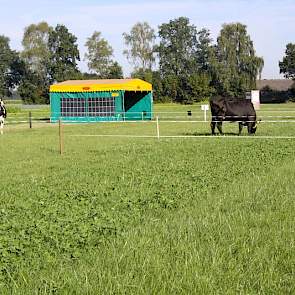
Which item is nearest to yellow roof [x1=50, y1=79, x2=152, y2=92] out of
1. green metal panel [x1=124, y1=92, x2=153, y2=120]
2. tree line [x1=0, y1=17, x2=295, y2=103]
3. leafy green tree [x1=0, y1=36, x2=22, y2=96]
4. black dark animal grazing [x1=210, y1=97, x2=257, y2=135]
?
green metal panel [x1=124, y1=92, x2=153, y2=120]

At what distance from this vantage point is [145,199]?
26.1 feet

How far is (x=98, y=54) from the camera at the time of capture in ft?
289

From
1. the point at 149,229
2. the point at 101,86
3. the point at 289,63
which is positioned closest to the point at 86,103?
the point at 101,86

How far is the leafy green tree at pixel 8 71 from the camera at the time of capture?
99188 millimetres

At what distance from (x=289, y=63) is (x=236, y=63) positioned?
1091 inches

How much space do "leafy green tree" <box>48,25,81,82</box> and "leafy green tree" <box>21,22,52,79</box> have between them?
4.76 feet

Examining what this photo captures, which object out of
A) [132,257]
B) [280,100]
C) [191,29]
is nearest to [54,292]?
[132,257]

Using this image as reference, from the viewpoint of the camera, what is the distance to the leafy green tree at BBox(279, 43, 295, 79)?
347 feet

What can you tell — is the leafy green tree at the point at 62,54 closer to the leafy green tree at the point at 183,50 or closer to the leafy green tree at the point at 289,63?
the leafy green tree at the point at 183,50

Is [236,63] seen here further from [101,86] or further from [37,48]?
[101,86]

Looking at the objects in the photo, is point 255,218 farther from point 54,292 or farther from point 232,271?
point 54,292

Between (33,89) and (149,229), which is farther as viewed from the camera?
(33,89)

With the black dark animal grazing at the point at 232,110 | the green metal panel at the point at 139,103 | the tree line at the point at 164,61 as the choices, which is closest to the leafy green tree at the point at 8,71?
the tree line at the point at 164,61

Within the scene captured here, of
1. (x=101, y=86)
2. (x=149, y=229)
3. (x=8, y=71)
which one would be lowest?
(x=149, y=229)
